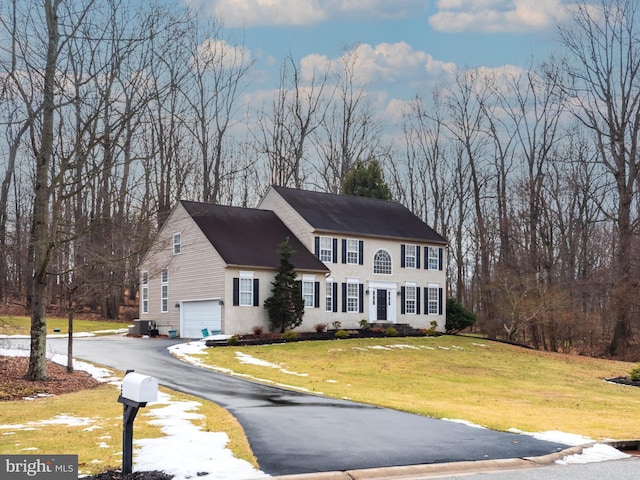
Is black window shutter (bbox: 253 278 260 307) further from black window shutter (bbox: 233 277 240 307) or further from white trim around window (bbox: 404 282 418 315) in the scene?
white trim around window (bbox: 404 282 418 315)

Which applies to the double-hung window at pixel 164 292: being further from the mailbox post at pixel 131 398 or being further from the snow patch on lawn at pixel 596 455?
Answer: the mailbox post at pixel 131 398

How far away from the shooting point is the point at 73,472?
8.84 metres

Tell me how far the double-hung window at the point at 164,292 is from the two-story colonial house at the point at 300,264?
5cm

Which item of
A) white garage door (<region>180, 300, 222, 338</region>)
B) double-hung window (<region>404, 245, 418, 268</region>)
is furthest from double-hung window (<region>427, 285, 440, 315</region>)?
white garage door (<region>180, 300, 222, 338</region>)

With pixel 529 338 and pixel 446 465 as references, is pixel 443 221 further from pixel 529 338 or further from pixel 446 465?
pixel 446 465

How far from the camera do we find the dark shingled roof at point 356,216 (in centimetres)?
4372

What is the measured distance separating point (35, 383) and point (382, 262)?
27.8 meters

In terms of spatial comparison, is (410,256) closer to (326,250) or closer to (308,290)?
(326,250)

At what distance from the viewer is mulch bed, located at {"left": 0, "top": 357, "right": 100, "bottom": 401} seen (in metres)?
Answer: 18.1

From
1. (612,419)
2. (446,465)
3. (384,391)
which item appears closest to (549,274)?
(384,391)

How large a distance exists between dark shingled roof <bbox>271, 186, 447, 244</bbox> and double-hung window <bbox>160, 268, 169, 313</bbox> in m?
7.99

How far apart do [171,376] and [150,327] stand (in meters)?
18.7

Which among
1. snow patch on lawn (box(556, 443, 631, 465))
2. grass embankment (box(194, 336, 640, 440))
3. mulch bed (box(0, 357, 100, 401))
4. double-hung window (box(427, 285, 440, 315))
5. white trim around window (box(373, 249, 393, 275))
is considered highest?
white trim around window (box(373, 249, 393, 275))

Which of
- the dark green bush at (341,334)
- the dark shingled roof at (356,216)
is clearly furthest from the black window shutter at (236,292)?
the dark shingled roof at (356,216)
